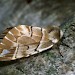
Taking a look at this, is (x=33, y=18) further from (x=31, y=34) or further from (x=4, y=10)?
(x=31, y=34)

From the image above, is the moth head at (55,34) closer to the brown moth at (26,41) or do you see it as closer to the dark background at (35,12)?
the brown moth at (26,41)

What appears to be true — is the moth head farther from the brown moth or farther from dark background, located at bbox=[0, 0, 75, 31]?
dark background, located at bbox=[0, 0, 75, 31]

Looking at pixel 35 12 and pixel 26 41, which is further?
pixel 35 12

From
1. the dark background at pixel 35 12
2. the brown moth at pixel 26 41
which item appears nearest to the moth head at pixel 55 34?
the brown moth at pixel 26 41

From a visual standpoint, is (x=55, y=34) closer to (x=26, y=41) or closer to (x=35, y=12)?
(x=26, y=41)

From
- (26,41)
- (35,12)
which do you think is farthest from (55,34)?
(35,12)

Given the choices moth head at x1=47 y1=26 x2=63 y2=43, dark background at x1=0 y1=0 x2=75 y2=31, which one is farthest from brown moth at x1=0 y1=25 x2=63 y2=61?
dark background at x1=0 y1=0 x2=75 y2=31

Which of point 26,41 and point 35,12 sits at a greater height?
point 35,12

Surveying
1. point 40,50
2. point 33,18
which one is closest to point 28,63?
point 40,50
